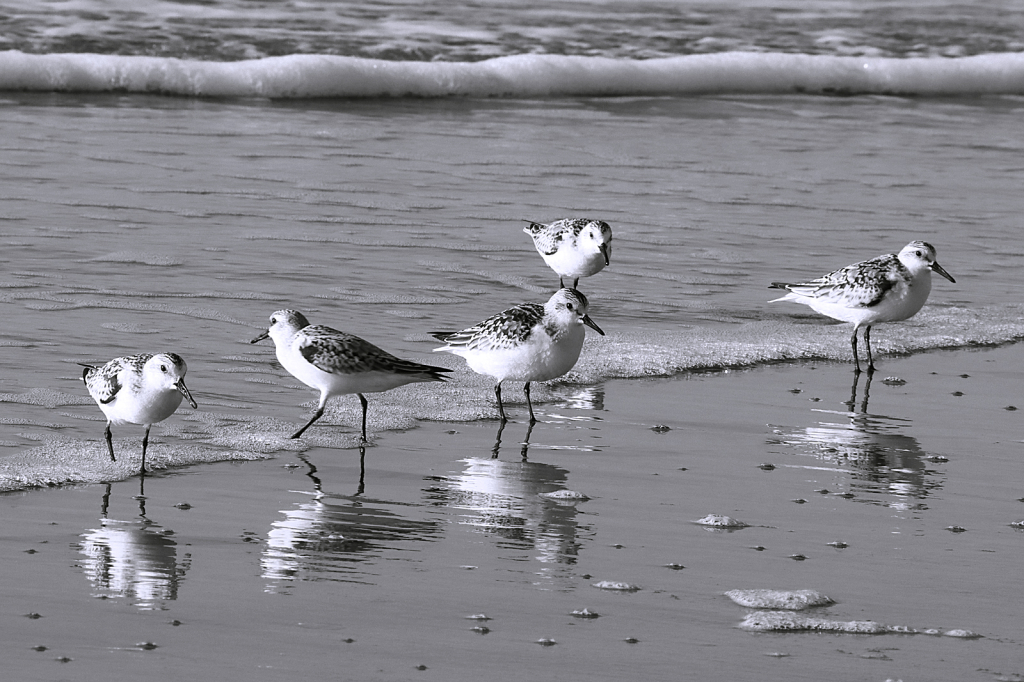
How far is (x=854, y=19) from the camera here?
102ft

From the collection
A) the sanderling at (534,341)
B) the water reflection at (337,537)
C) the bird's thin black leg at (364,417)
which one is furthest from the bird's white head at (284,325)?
the water reflection at (337,537)

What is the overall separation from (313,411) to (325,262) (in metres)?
3.56

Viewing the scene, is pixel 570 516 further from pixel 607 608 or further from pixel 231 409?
pixel 231 409

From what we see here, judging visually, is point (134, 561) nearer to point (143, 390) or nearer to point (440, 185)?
point (143, 390)

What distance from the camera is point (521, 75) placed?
22.7 m

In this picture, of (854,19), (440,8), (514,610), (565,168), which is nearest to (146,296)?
(514,610)

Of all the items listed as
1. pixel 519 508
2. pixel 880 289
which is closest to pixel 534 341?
pixel 519 508

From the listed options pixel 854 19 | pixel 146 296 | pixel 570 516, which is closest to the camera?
pixel 570 516

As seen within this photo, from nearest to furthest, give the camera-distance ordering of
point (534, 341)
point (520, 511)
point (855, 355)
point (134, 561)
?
point (134, 561) → point (520, 511) → point (534, 341) → point (855, 355)

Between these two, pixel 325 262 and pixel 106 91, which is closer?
pixel 325 262

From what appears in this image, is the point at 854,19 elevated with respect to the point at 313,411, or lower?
elevated

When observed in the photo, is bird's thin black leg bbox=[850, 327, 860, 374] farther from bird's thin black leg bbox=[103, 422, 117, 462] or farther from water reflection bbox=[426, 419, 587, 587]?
bird's thin black leg bbox=[103, 422, 117, 462]

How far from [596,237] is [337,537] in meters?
5.27

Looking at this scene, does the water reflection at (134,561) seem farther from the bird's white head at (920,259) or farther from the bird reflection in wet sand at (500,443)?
the bird's white head at (920,259)
